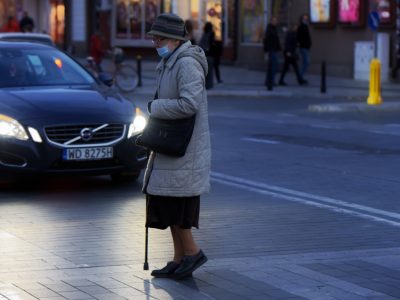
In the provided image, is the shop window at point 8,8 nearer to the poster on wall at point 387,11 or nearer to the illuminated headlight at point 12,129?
the poster on wall at point 387,11

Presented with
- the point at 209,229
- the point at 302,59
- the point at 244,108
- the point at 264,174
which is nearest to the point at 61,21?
the point at 302,59

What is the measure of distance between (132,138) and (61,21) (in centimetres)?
3970

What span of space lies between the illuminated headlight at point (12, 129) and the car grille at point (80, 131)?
24 cm

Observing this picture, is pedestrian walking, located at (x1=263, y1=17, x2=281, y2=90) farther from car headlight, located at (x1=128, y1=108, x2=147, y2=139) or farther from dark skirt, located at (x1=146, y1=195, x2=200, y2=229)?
dark skirt, located at (x1=146, y1=195, x2=200, y2=229)

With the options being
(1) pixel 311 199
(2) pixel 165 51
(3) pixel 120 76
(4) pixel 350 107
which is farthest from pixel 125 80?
(2) pixel 165 51

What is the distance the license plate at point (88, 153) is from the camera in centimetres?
1171

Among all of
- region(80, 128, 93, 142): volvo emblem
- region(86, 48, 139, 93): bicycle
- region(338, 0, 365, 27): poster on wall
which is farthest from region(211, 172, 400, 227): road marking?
region(338, 0, 365, 27): poster on wall

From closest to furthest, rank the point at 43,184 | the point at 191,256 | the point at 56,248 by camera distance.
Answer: the point at 191,256, the point at 56,248, the point at 43,184

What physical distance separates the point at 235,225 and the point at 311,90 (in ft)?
65.9

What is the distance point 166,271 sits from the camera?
777 centimetres

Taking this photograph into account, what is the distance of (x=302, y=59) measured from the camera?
32500 mm

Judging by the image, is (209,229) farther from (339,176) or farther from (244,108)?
(244,108)

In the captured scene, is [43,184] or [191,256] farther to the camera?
[43,184]

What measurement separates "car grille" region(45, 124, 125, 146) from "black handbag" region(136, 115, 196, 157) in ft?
13.9
